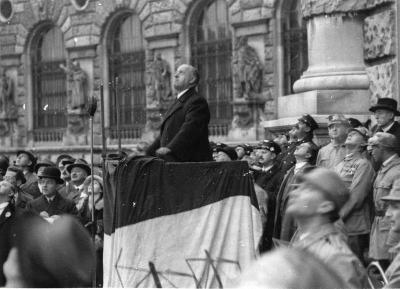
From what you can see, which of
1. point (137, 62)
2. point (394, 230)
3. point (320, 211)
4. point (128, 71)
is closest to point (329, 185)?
point (320, 211)

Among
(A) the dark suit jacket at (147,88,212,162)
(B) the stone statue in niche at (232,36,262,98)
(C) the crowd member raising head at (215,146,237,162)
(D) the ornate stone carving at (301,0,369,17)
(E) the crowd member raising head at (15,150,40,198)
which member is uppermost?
(D) the ornate stone carving at (301,0,369,17)

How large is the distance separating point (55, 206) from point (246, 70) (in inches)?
473

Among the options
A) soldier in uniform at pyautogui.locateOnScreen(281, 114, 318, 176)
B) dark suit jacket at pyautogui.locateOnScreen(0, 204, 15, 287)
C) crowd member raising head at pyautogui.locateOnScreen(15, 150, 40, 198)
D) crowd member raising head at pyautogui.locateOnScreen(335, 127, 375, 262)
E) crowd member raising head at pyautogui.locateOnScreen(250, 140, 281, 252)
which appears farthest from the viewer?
crowd member raising head at pyautogui.locateOnScreen(15, 150, 40, 198)

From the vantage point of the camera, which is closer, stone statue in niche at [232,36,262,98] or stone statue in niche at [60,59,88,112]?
stone statue in niche at [232,36,262,98]

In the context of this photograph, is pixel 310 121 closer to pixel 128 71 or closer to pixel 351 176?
pixel 351 176

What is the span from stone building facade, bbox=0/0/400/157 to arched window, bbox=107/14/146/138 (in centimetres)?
3

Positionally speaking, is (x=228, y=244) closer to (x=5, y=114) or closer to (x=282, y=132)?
(x=282, y=132)

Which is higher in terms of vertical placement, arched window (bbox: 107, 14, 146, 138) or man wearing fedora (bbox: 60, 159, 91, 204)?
arched window (bbox: 107, 14, 146, 138)

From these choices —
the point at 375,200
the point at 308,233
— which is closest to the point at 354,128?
the point at 375,200

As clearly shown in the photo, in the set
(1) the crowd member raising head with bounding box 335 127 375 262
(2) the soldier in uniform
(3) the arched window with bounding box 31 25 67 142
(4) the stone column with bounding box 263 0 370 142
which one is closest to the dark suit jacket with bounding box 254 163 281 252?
(2) the soldier in uniform

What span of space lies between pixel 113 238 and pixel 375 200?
218cm

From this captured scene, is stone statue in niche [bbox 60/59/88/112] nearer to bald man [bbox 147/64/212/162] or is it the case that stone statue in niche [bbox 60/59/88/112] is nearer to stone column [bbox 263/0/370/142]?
stone column [bbox 263/0/370/142]

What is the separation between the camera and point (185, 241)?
918cm

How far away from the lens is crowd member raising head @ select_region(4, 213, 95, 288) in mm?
4863
